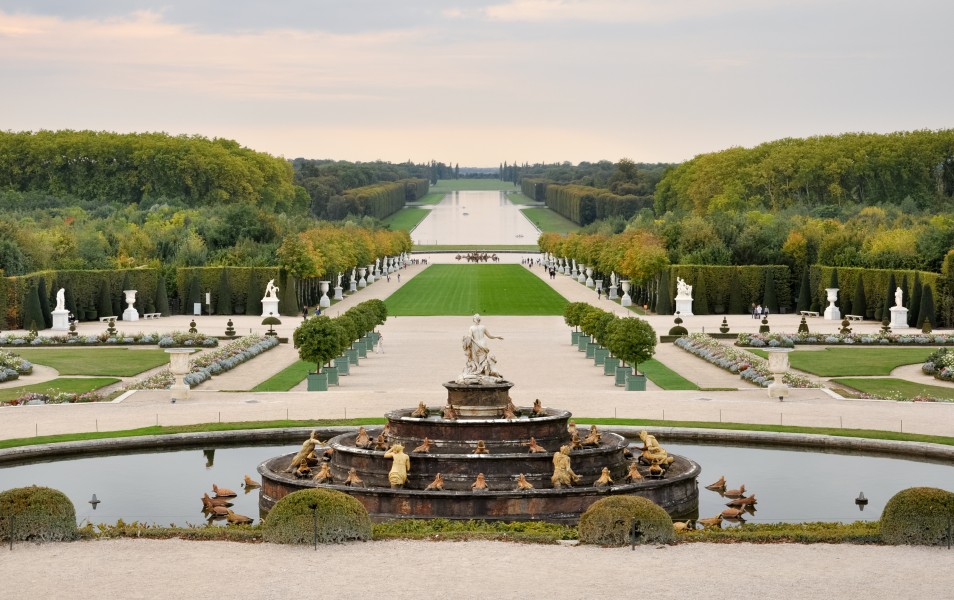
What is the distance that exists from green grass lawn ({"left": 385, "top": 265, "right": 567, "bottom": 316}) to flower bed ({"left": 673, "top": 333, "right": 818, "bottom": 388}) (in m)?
19.8

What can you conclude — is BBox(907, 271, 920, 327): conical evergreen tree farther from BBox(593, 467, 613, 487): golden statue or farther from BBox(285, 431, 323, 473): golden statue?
BBox(285, 431, 323, 473): golden statue

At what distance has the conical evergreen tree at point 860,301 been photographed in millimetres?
71375

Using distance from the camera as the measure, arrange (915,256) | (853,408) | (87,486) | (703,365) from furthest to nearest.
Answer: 1. (915,256)
2. (703,365)
3. (853,408)
4. (87,486)

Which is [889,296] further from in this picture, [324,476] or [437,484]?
[437,484]

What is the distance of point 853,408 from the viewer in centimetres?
3662

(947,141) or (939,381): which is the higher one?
(947,141)

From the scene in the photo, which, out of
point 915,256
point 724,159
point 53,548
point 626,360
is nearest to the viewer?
point 53,548

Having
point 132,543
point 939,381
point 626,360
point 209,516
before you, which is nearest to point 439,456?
point 209,516

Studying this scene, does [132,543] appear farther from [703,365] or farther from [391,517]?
[703,365]

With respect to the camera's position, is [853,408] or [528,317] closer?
[853,408]

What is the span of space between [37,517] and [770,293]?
6219 centimetres

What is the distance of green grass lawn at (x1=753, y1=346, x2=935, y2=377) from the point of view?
46531 millimetres

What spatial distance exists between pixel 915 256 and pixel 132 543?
186 ft

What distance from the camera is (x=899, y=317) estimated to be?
6562 cm
